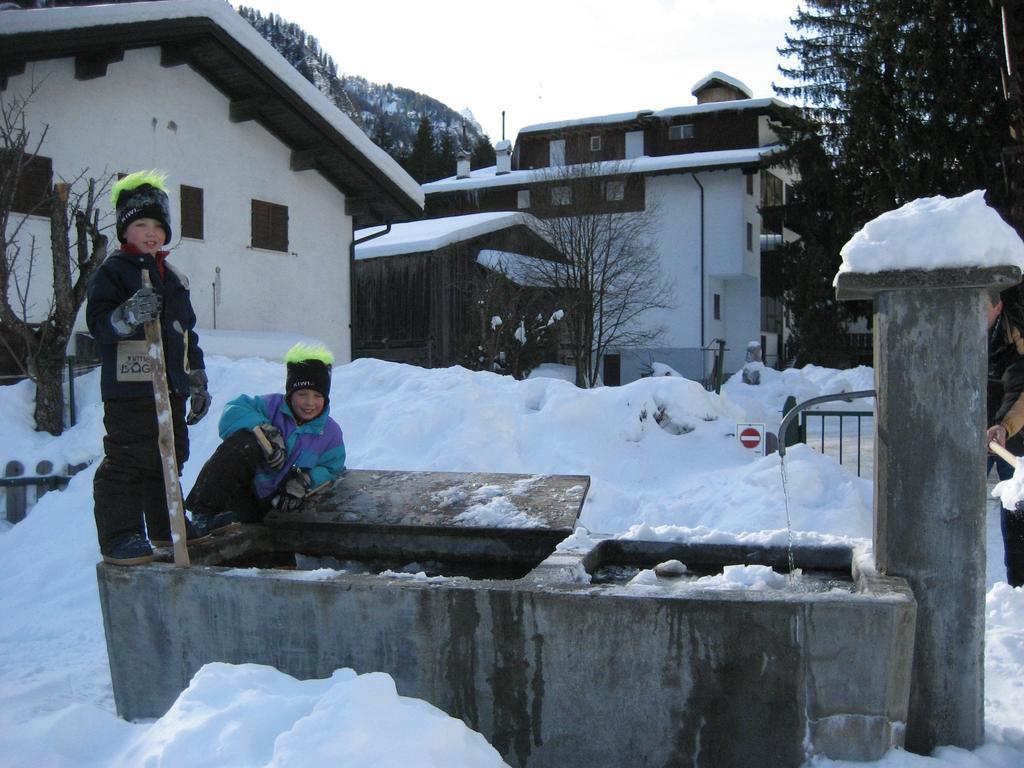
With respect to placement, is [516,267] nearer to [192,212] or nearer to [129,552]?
[192,212]

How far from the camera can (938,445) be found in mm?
2928

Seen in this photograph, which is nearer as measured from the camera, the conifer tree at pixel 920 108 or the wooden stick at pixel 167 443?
the wooden stick at pixel 167 443

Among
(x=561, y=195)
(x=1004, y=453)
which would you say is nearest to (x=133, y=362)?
(x=1004, y=453)

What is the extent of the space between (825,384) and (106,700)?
1873cm

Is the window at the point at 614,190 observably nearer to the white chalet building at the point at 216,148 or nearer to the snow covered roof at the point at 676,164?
the snow covered roof at the point at 676,164

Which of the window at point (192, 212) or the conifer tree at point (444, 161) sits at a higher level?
the conifer tree at point (444, 161)

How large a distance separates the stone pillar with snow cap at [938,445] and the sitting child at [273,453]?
2694mm

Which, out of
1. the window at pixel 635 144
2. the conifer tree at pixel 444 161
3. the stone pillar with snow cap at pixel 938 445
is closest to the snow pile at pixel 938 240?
the stone pillar with snow cap at pixel 938 445

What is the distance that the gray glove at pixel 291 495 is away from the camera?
4391 millimetres

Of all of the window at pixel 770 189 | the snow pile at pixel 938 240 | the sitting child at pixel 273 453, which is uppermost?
the window at pixel 770 189

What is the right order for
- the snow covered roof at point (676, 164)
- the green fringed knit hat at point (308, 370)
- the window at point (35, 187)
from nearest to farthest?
1. the green fringed knit hat at point (308, 370)
2. the window at point (35, 187)
3. the snow covered roof at point (676, 164)

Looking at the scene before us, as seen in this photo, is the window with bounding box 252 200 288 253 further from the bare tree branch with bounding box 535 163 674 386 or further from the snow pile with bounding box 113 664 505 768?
the snow pile with bounding box 113 664 505 768

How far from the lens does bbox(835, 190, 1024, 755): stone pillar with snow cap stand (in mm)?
2893

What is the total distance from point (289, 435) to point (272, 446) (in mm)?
203
